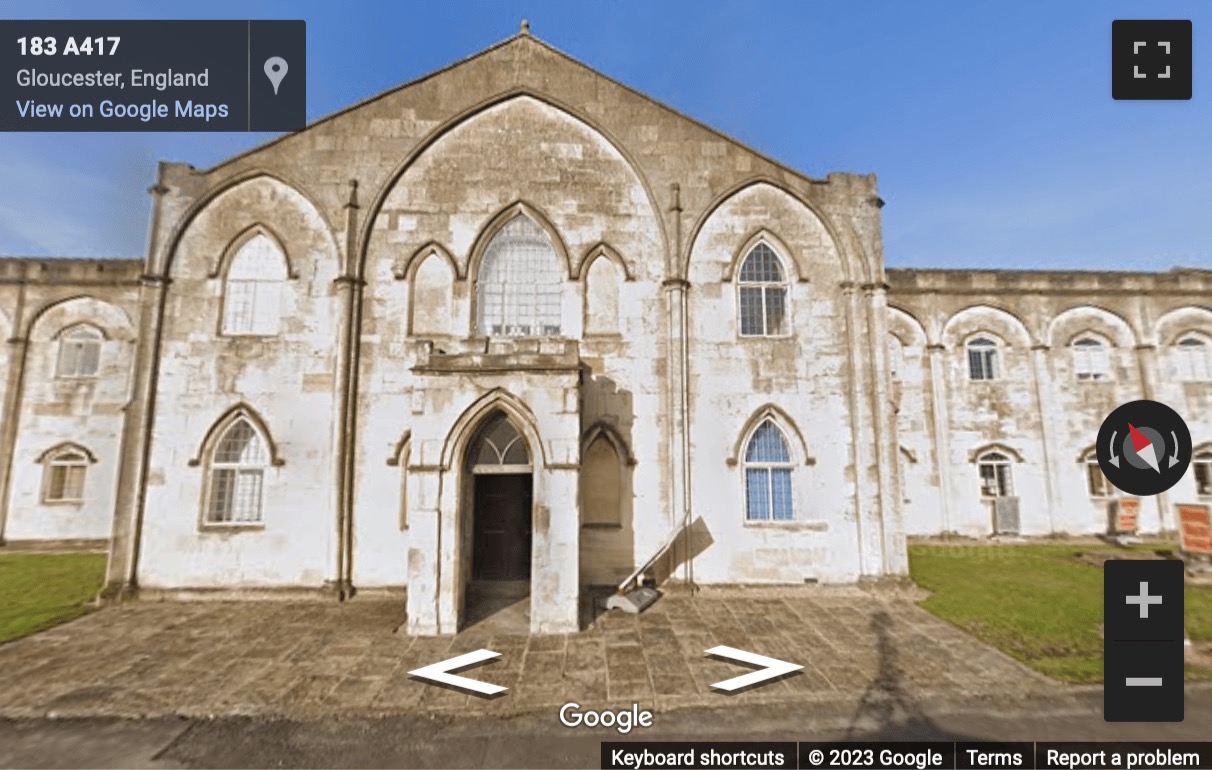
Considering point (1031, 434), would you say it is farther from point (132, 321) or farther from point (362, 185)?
point (132, 321)

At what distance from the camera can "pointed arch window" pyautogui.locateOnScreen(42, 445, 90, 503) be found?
1872cm

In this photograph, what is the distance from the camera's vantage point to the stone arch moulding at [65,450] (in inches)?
736

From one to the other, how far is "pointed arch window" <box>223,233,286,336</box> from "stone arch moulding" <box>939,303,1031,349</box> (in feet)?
75.0

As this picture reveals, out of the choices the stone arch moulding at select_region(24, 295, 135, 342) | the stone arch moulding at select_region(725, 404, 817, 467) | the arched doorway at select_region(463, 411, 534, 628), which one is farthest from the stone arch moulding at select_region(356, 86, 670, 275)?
the stone arch moulding at select_region(24, 295, 135, 342)

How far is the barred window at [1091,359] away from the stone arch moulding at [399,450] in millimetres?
25110

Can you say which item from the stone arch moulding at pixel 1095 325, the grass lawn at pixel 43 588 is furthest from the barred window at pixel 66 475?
the stone arch moulding at pixel 1095 325

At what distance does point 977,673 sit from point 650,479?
6.72 meters

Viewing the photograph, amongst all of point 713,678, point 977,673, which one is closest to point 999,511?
point 977,673

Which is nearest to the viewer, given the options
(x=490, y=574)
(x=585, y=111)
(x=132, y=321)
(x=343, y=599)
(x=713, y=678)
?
(x=713, y=678)

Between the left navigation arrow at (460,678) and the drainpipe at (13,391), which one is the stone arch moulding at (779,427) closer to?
the left navigation arrow at (460,678)

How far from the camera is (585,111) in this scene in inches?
537

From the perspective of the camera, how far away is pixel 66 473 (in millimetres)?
18891

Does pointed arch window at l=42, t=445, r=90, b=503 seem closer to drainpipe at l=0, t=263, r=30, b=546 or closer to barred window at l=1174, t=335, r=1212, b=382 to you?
drainpipe at l=0, t=263, r=30, b=546

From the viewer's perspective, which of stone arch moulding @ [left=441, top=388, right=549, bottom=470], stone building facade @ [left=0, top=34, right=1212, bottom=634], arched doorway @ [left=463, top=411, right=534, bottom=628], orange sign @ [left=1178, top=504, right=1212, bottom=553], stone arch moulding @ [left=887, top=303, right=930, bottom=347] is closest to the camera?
stone arch moulding @ [left=441, top=388, right=549, bottom=470]
